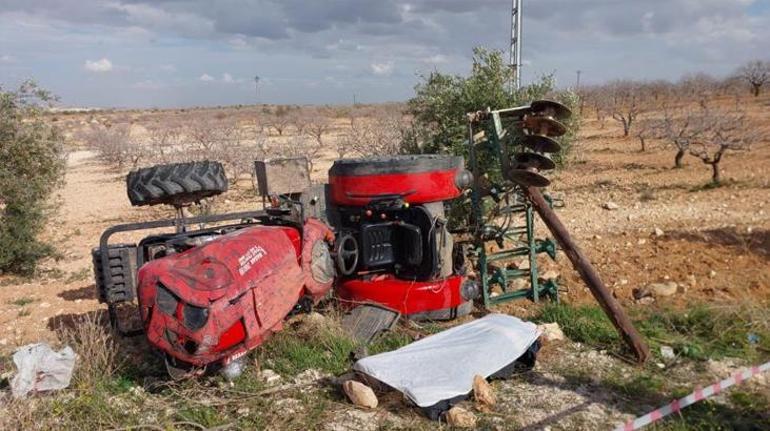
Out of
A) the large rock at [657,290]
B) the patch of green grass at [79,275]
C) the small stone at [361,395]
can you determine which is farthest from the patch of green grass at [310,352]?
the patch of green grass at [79,275]

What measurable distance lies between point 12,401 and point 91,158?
37045 mm

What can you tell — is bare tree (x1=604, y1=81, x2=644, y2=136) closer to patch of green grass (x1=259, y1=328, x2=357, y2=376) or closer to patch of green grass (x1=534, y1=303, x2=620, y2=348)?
patch of green grass (x1=534, y1=303, x2=620, y2=348)

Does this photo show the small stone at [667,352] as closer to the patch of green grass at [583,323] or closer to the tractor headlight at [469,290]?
the patch of green grass at [583,323]

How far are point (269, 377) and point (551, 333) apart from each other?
88.6 inches

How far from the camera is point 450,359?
4418mm

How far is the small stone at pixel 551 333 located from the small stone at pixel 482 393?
3.82 feet

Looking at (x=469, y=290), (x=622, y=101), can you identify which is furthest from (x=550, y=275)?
(x=622, y=101)

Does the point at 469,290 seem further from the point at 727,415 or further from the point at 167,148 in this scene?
the point at 167,148

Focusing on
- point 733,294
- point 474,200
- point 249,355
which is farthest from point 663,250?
point 249,355

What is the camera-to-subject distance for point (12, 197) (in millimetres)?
9680

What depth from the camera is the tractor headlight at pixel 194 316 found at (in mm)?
4062

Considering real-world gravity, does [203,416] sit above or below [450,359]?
below

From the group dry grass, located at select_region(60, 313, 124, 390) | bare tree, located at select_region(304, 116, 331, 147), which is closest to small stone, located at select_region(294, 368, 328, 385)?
dry grass, located at select_region(60, 313, 124, 390)

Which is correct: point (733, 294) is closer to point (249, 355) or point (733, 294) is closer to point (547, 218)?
point (547, 218)
